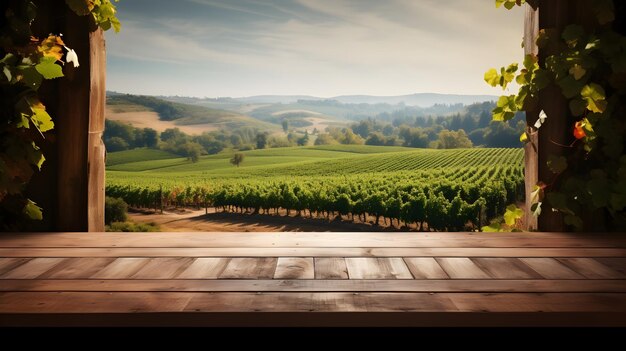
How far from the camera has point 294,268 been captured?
4.51ft

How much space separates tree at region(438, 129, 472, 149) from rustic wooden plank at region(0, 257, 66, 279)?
58.2 metres

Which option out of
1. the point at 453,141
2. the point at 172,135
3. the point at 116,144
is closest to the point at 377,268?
the point at 116,144

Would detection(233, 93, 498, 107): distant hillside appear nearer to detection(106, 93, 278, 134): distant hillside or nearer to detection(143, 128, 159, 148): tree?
detection(106, 93, 278, 134): distant hillside

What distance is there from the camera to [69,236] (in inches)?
71.6

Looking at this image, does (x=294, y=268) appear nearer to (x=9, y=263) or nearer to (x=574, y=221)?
(x=9, y=263)

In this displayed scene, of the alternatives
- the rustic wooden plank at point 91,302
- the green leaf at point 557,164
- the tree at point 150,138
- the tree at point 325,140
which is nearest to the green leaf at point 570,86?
the green leaf at point 557,164

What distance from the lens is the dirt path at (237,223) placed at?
1814cm

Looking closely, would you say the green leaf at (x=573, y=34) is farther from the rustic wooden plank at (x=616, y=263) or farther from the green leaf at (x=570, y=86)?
the rustic wooden plank at (x=616, y=263)

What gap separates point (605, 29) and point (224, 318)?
73.5 inches

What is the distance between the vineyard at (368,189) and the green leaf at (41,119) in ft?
38.6

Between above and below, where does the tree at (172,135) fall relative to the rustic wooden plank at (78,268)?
above

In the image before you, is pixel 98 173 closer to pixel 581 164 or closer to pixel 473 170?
pixel 581 164

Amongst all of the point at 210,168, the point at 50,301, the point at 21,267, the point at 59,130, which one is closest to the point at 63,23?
the point at 59,130

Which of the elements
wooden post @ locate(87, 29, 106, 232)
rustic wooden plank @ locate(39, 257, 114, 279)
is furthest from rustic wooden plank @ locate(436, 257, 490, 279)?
wooden post @ locate(87, 29, 106, 232)
